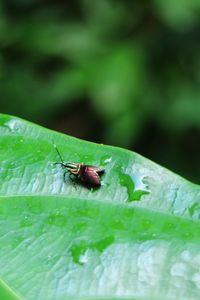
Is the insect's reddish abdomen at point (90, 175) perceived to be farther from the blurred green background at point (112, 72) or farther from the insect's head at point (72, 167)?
the blurred green background at point (112, 72)

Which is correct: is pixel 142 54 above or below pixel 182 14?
below

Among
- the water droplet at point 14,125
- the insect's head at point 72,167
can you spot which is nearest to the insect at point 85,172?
the insect's head at point 72,167

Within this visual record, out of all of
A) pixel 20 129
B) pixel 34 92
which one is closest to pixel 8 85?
pixel 34 92

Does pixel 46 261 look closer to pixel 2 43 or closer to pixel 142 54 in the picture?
pixel 142 54

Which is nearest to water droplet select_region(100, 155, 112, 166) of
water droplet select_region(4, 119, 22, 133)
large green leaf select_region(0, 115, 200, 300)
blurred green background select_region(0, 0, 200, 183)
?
large green leaf select_region(0, 115, 200, 300)

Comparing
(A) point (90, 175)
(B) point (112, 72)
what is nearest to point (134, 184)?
(A) point (90, 175)

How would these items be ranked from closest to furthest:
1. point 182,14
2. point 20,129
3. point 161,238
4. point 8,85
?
point 161,238, point 20,129, point 182,14, point 8,85

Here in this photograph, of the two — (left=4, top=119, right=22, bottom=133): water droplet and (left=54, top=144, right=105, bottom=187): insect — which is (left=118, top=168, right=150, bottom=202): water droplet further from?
(left=4, top=119, right=22, bottom=133): water droplet
